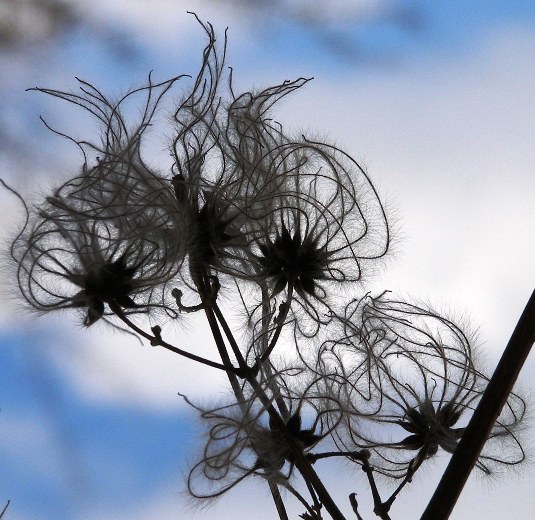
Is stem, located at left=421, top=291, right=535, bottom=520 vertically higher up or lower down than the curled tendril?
lower down

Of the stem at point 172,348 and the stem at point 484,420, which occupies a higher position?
the stem at point 172,348

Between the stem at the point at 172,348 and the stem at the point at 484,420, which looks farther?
the stem at the point at 172,348

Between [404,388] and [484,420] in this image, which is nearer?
[484,420]

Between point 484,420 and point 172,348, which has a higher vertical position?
point 172,348

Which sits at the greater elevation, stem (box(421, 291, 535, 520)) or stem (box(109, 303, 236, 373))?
stem (box(109, 303, 236, 373))

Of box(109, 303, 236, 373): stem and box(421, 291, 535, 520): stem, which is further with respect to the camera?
box(109, 303, 236, 373): stem

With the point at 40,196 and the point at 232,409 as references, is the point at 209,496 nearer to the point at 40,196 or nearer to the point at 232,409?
the point at 232,409

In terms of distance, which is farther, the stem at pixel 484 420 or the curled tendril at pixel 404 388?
the curled tendril at pixel 404 388

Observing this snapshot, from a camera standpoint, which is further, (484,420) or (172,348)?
(172,348)
